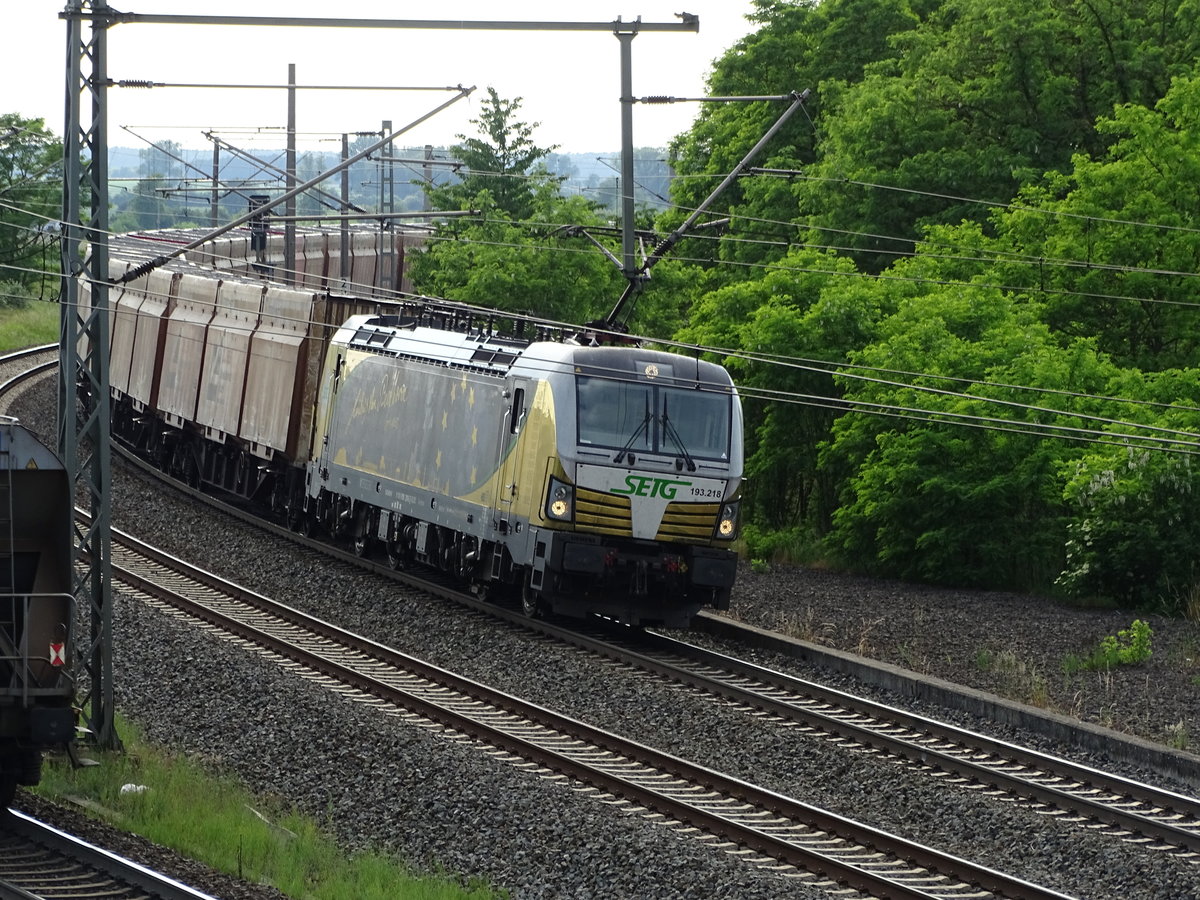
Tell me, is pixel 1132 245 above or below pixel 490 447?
above

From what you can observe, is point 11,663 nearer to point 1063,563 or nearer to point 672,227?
point 1063,563

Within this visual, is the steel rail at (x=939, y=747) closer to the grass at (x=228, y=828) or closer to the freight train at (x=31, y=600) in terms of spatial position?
the grass at (x=228, y=828)

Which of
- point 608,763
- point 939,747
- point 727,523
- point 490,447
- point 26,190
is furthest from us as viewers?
point 26,190

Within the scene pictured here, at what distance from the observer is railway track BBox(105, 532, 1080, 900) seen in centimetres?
1063

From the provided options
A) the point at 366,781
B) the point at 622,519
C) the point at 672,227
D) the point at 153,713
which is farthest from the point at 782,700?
the point at 672,227

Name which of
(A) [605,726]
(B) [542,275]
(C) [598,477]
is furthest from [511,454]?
(B) [542,275]

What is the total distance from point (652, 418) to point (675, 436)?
1.07 feet

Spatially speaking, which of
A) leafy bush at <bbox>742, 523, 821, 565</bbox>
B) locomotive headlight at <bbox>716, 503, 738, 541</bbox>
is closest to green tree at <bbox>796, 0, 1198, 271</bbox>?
leafy bush at <bbox>742, 523, 821, 565</bbox>

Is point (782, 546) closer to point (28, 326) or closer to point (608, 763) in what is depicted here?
point (608, 763)

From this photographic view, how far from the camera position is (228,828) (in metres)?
10.9

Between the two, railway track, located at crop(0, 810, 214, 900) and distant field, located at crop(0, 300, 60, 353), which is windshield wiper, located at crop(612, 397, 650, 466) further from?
distant field, located at crop(0, 300, 60, 353)

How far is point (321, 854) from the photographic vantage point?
10586 mm

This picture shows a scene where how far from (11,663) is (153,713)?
439 centimetres

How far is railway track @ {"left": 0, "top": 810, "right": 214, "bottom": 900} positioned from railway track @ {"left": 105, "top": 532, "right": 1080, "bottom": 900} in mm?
3890
